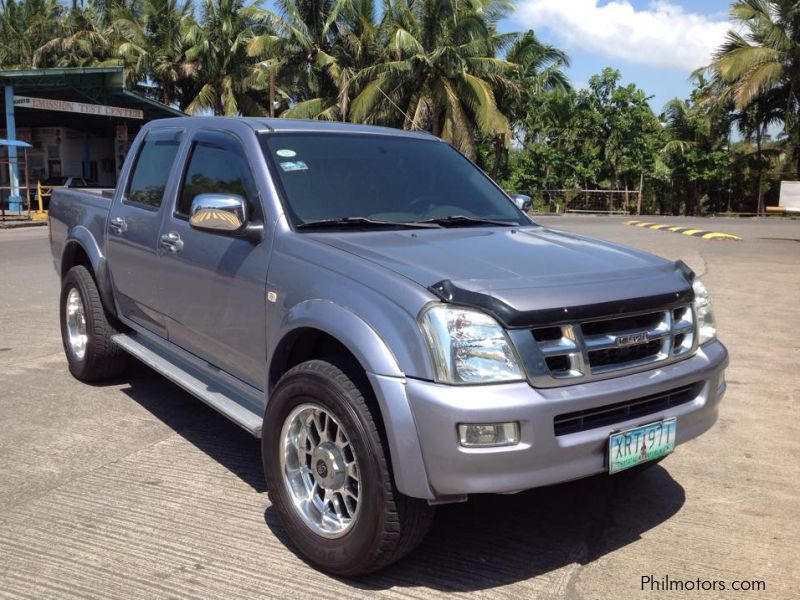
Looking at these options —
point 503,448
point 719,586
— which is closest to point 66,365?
point 503,448

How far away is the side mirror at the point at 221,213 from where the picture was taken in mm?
3586

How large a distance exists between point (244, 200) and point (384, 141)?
104 centimetres

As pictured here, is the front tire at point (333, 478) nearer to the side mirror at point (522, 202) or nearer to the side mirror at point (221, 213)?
the side mirror at point (221, 213)

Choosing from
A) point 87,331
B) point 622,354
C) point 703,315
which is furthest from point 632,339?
point 87,331

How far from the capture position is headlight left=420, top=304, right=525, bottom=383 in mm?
2752

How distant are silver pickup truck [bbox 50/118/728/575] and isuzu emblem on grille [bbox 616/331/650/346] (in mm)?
13

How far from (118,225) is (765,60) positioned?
34058mm

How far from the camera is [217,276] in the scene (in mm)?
3916

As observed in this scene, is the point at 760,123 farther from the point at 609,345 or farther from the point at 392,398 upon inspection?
the point at 392,398

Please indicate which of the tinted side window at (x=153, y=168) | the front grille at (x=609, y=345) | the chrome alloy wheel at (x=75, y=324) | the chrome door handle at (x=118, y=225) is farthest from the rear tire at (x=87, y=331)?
the front grille at (x=609, y=345)

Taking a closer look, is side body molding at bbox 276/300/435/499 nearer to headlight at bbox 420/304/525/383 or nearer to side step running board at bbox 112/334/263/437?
headlight at bbox 420/304/525/383

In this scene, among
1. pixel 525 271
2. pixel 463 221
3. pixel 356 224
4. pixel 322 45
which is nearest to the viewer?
pixel 525 271

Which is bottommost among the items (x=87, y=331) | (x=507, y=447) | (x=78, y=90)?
(x=87, y=331)

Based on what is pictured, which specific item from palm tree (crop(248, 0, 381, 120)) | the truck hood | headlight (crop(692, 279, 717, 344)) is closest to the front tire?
the truck hood
